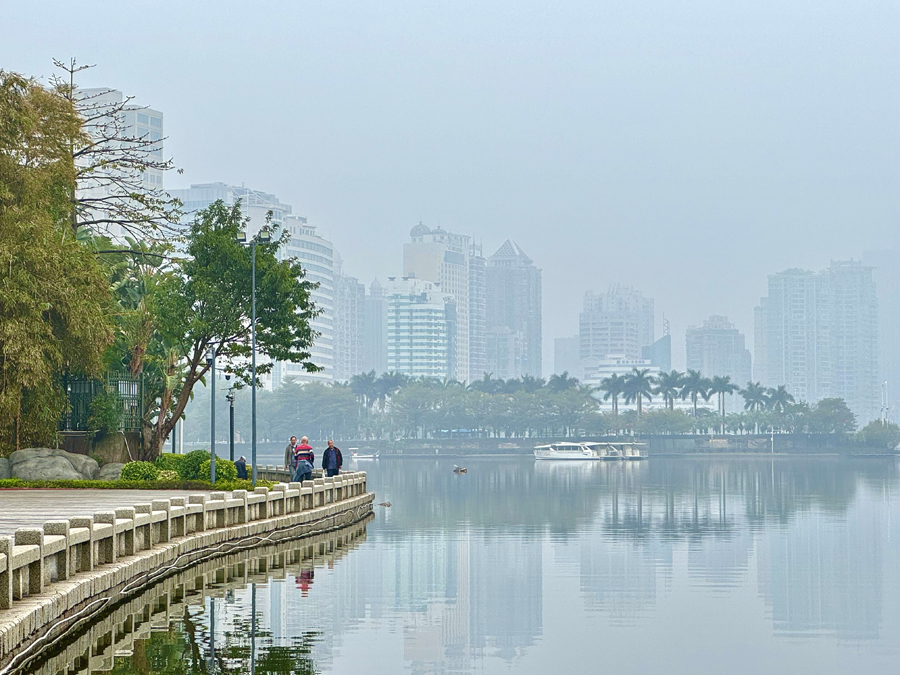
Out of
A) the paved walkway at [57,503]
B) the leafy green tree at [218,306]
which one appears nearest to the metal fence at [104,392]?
the leafy green tree at [218,306]

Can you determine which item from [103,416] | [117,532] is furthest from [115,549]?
[103,416]

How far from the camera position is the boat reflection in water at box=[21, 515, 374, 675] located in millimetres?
17297

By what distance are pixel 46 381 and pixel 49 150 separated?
8487mm

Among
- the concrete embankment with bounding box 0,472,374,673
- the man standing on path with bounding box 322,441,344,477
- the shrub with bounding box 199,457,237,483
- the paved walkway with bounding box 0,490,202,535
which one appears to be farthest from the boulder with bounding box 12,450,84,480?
the man standing on path with bounding box 322,441,344,477

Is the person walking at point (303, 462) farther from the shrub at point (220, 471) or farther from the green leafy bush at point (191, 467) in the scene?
the green leafy bush at point (191, 467)

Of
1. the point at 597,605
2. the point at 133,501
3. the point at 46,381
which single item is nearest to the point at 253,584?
the point at 597,605

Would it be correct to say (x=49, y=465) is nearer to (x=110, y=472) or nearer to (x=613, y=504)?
(x=110, y=472)

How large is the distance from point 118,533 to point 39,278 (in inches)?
940

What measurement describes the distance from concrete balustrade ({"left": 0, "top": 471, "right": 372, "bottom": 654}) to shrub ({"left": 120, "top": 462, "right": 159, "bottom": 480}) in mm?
7433

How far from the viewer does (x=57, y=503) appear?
118 feet

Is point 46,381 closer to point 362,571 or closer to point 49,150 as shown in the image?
point 49,150

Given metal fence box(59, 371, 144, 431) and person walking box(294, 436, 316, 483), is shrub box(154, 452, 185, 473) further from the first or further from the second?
metal fence box(59, 371, 144, 431)

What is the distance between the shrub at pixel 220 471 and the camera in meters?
45.8

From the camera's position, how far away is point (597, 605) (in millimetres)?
25391
